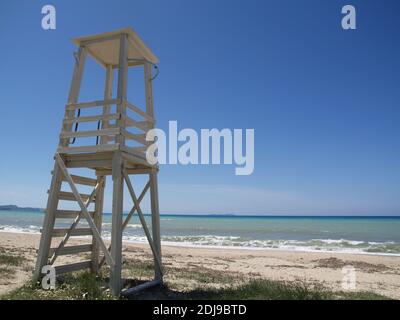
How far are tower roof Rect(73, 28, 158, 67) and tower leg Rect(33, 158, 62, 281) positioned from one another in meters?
2.91

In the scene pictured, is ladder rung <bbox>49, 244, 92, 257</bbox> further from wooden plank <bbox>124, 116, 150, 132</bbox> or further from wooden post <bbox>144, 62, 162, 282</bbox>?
wooden plank <bbox>124, 116, 150, 132</bbox>

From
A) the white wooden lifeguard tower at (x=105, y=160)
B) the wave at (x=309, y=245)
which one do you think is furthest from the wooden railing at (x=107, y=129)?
the wave at (x=309, y=245)

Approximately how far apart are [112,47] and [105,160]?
281 cm

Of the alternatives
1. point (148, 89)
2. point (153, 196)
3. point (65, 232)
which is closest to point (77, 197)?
point (65, 232)

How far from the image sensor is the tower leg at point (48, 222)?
22.9 ft

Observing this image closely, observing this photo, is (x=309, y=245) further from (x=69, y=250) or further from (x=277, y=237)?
(x=69, y=250)

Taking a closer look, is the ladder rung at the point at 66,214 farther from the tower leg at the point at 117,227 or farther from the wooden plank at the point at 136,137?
the wooden plank at the point at 136,137

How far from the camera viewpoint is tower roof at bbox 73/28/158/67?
7.70 metres

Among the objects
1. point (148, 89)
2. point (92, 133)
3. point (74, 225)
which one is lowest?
point (74, 225)

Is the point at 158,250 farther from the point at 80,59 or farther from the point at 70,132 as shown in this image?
the point at 80,59

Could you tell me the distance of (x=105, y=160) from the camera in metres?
7.13

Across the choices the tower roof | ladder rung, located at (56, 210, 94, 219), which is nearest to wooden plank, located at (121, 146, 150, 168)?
ladder rung, located at (56, 210, 94, 219)
